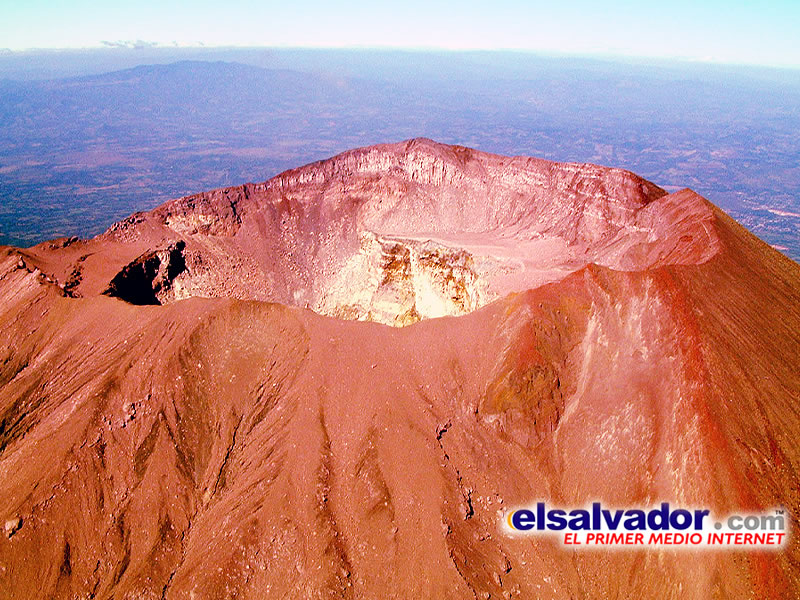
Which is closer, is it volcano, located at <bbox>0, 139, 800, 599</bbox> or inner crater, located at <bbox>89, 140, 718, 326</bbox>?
volcano, located at <bbox>0, 139, 800, 599</bbox>

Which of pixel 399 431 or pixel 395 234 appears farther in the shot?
pixel 395 234

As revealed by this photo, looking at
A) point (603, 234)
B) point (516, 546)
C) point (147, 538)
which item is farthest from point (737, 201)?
point (147, 538)

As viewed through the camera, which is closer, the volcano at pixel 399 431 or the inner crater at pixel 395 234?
the volcano at pixel 399 431

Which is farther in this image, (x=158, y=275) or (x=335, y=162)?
(x=335, y=162)

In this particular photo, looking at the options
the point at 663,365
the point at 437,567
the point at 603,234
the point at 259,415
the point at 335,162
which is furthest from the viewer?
the point at 335,162

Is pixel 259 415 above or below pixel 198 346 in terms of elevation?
below

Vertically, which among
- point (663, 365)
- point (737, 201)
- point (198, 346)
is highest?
point (663, 365)

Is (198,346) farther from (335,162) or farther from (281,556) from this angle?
(335,162)

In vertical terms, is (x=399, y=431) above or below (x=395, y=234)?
below
